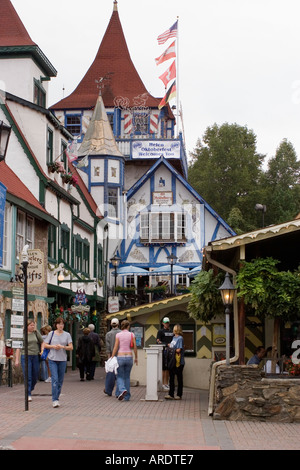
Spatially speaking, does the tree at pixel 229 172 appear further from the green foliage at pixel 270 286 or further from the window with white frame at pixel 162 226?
the green foliage at pixel 270 286

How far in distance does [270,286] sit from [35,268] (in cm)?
970

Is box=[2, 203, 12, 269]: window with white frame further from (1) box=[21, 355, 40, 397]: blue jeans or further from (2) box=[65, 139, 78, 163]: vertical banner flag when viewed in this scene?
(2) box=[65, 139, 78, 163]: vertical banner flag

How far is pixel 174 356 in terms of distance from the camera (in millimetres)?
18016

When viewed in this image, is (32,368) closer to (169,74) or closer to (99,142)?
(99,142)

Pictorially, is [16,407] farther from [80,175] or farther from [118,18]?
[118,18]

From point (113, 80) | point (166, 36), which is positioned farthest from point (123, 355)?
point (113, 80)

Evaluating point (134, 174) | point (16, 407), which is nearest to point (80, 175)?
point (134, 174)

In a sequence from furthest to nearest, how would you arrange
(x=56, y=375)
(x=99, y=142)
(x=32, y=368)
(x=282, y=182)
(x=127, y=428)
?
(x=282, y=182) → (x=99, y=142) → (x=32, y=368) → (x=56, y=375) → (x=127, y=428)

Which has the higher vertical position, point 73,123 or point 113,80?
point 113,80

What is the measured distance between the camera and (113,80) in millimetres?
52844

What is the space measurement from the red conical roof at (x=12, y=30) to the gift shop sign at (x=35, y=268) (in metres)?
10.2

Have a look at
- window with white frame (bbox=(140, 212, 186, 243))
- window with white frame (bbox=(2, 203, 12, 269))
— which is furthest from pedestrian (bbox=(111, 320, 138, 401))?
window with white frame (bbox=(140, 212, 186, 243))

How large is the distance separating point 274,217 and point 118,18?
19.8 meters

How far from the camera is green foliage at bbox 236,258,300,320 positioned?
14.7 m
